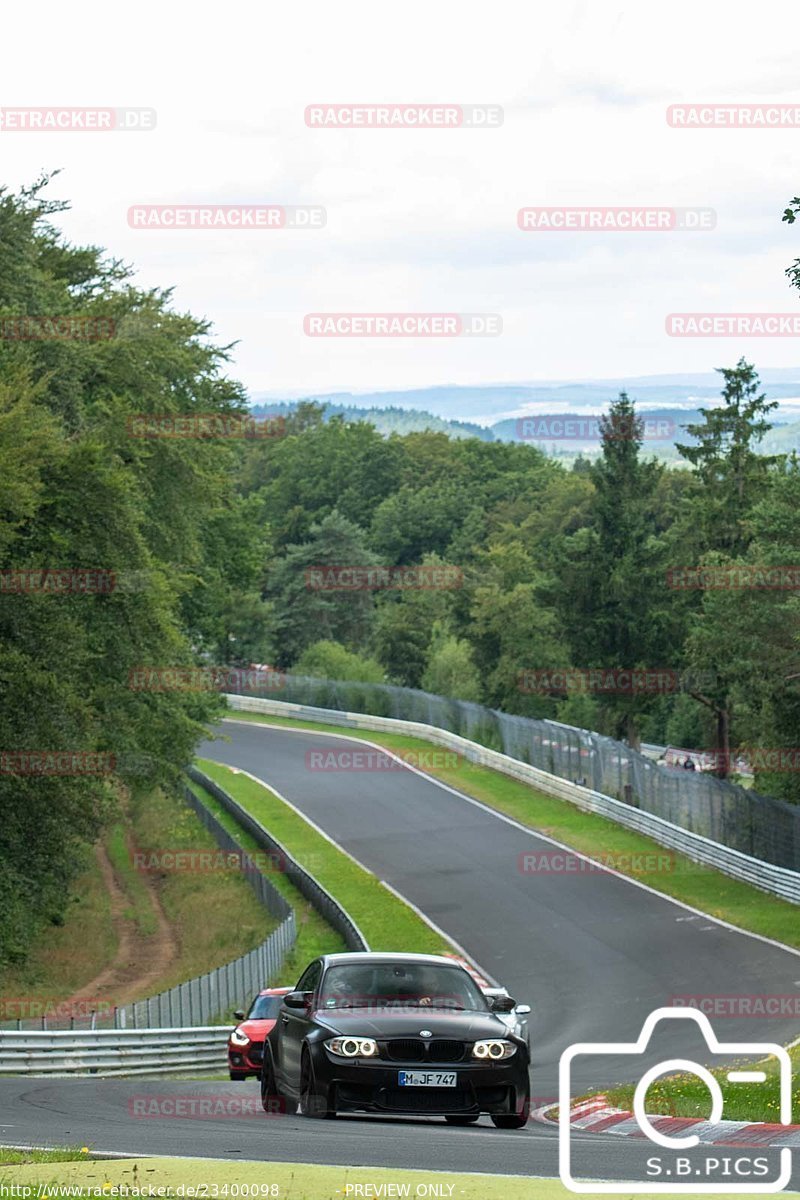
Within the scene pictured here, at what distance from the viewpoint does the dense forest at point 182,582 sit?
31.4m

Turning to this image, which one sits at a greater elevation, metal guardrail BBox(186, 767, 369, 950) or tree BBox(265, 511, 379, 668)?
tree BBox(265, 511, 379, 668)

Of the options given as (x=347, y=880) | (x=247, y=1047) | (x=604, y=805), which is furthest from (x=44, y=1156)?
(x=604, y=805)

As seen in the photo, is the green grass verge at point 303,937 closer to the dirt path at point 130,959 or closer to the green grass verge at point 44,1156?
the dirt path at point 130,959

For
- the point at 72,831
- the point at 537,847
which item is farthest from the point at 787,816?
the point at 72,831

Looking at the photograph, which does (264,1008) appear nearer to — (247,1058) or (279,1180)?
(247,1058)

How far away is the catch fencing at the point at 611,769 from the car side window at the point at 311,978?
30131 millimetres

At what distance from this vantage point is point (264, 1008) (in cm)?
2120

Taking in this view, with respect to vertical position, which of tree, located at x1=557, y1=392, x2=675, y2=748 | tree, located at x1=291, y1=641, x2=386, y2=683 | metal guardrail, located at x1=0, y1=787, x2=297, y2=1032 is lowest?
metal guardrail, located at x1=0, y1=787, x2=297, y2=1032

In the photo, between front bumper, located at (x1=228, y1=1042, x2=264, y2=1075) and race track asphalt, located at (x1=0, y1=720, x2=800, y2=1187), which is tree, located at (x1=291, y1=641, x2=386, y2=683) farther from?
front bumper, located at (x1=228, y1=1042, x2=264, y2=1075)

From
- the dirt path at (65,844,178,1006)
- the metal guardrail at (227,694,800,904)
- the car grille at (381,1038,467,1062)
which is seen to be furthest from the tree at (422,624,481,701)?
the car grille at (381,1038,467,1062)

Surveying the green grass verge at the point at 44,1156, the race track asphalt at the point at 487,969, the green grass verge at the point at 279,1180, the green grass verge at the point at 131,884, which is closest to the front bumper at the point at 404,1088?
the race track asphalt at the point at 487,969

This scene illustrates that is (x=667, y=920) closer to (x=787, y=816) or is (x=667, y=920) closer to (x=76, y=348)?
(x=787, y=816)

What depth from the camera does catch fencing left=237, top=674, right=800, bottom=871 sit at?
45.3 m

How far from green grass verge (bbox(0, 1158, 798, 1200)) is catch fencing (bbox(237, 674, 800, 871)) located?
34.5 m
